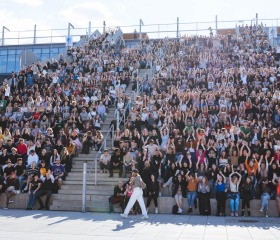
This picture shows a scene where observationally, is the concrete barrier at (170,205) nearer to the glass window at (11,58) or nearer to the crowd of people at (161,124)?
the crowd of people at (161,124)

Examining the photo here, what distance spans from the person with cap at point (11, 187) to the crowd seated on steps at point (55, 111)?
4 cm

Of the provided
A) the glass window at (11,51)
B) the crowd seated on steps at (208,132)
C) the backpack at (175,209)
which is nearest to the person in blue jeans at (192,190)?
the crowd seated on steps at (208,132)

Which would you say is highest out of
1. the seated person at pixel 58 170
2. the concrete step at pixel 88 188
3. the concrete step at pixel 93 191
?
the seated person at pixel 58 170

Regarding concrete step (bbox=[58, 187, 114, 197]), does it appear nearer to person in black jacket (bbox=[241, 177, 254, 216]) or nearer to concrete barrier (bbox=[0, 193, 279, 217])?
concrete barrier (bbox=[0, 193, 279, 217])

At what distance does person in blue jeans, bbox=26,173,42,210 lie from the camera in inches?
637

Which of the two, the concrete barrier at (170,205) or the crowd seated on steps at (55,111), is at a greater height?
the crowd seated on steps at (55,111)

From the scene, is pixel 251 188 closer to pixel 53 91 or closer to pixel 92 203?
pixel 92 203

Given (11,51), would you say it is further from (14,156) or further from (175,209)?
(175,209)

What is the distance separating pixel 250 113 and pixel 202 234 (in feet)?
36.3

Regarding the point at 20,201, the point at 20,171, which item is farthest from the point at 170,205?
the point at 20,171

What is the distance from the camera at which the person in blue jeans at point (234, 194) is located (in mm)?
15017

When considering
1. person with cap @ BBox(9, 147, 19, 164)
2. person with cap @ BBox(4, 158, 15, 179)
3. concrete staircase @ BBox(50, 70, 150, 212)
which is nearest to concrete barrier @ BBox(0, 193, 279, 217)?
concrete staircase @ BBox(50, 70, 150, 212)

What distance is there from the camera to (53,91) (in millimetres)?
26000

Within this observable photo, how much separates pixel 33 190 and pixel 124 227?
5.61 m
